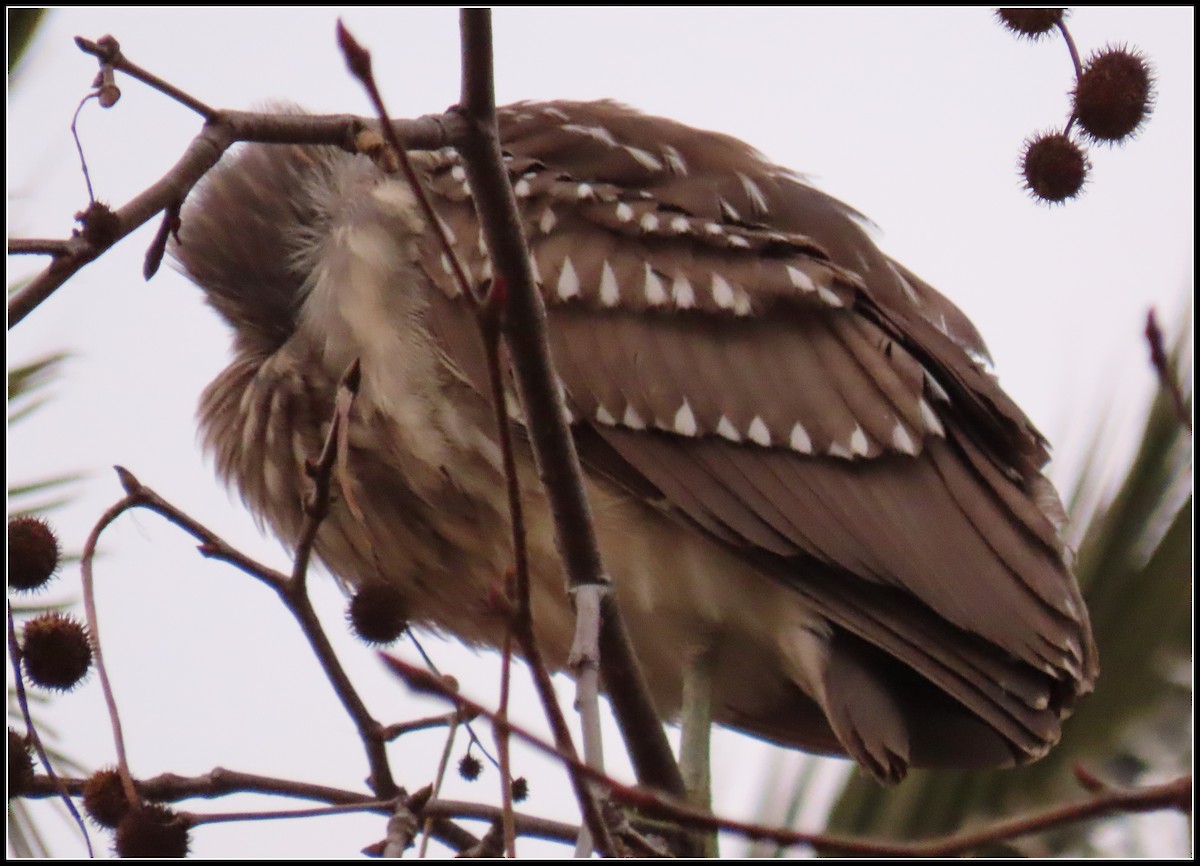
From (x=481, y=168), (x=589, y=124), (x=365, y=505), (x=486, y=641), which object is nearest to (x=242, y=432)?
(x=365, y=505)

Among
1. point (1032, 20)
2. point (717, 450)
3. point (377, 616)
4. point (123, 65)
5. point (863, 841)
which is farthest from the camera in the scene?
point (717, 450)

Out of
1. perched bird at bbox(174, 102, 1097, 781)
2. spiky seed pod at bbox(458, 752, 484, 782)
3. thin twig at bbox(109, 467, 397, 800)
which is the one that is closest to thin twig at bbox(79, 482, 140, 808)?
thin twig at bbox(109, 467, 397, 800)

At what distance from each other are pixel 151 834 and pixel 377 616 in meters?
0.54

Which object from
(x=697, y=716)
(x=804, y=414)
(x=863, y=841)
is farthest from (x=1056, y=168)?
(x=697, y=716)

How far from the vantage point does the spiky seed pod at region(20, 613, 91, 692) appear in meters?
2.15

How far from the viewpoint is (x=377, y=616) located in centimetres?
255

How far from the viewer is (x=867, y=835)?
10.2ft

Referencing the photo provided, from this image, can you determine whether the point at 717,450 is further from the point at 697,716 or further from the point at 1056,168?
the point at 1056,168

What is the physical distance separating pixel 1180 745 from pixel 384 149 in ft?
6.14

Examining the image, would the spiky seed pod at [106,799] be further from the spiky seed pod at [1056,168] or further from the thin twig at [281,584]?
the spiky seed pod at [1056,168]

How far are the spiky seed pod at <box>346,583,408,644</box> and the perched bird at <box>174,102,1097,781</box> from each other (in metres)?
0.65

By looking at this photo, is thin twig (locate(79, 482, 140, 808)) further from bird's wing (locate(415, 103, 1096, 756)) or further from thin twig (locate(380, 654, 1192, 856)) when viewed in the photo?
bird's wing (locate(415, 103, 1096, 756))

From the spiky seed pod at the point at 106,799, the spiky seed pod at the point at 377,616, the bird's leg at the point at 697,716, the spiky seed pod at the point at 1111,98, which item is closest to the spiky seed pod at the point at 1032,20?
the spiky seed pod at the point at 1111,98

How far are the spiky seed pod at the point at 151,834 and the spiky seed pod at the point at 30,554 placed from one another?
1.11ft
